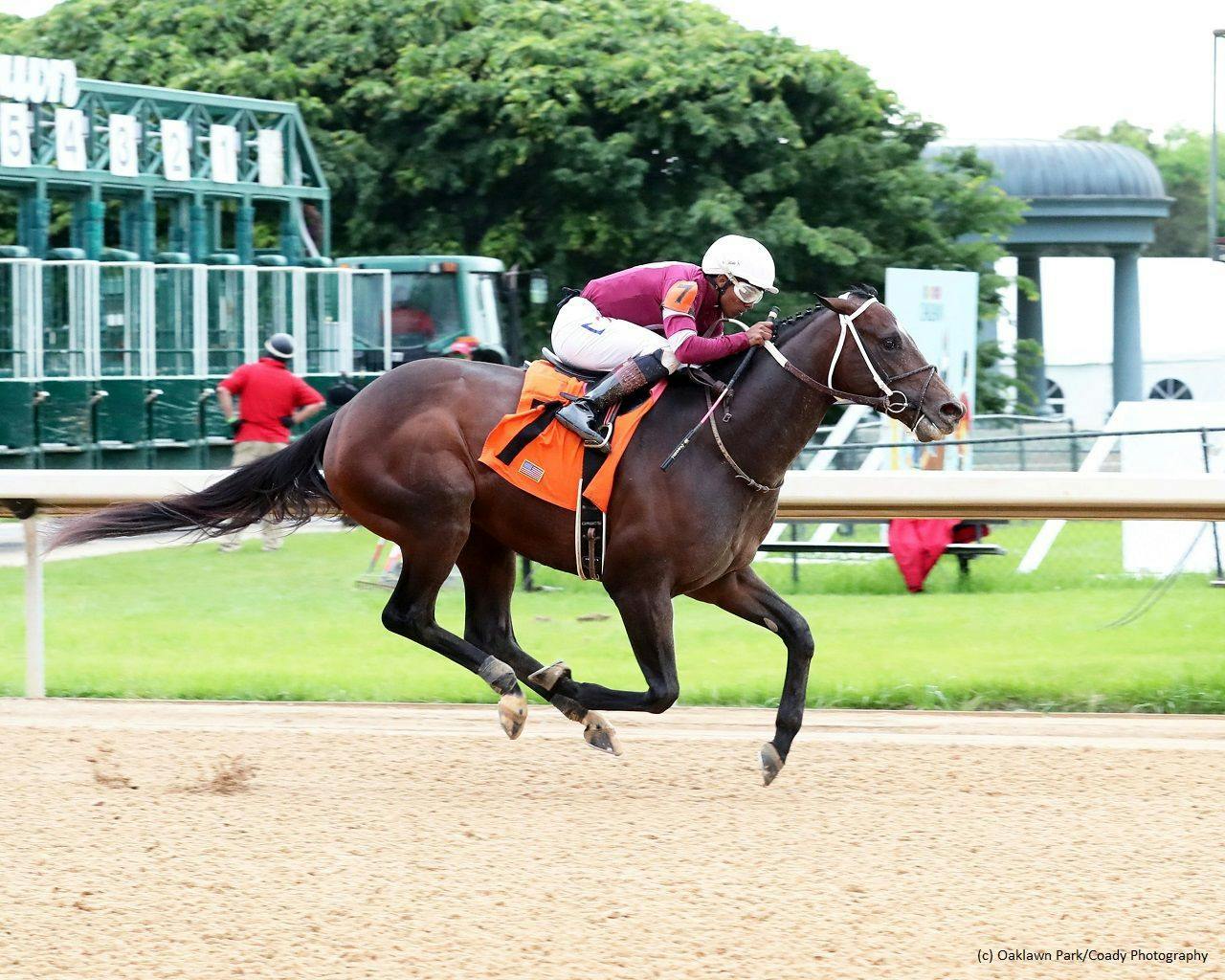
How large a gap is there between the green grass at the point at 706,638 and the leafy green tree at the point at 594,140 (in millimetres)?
14079

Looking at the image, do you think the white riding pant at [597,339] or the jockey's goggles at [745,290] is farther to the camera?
the white riding pant at [597,339]

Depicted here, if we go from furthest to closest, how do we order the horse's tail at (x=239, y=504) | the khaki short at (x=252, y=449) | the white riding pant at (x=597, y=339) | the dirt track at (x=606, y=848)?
1. the khaki short at (x=252, y=449)
2. the horse's tail at (x=239, y=504)
3. the white riding pant at (x=597, y=339)
4. the dirt track at (x=606, y=848)

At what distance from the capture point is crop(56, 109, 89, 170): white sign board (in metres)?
20.1

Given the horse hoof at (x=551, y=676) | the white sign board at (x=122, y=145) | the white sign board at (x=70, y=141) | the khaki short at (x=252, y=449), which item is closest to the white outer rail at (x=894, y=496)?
the horse hoof at (x=551, y=676)

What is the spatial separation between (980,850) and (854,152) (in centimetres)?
2318

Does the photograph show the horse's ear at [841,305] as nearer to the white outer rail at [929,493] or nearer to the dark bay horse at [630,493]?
the dark bay horse at [630,493]

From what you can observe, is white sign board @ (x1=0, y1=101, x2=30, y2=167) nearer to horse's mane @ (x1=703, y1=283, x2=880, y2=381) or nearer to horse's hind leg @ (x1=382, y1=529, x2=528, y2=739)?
horse's hind leg @ (x1=382, y1=529, x2=528, y2=739)

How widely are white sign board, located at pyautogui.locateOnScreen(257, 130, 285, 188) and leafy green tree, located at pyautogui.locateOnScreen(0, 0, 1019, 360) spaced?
170 inches

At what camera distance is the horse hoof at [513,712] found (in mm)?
6336

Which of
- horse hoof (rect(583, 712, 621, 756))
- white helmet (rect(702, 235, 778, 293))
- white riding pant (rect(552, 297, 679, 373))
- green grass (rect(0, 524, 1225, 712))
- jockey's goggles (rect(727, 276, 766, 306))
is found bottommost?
green grass (rect(0, 524, 1225, 712))

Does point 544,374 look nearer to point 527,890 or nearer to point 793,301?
point 527,890

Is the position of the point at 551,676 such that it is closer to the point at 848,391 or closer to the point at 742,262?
the point at 848,391

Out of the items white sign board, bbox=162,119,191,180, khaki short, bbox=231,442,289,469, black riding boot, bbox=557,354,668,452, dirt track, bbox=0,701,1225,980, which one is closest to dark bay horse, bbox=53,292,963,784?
black riding boot, bbox=557,354,668,452

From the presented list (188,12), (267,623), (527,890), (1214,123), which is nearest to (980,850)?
(527,890)
